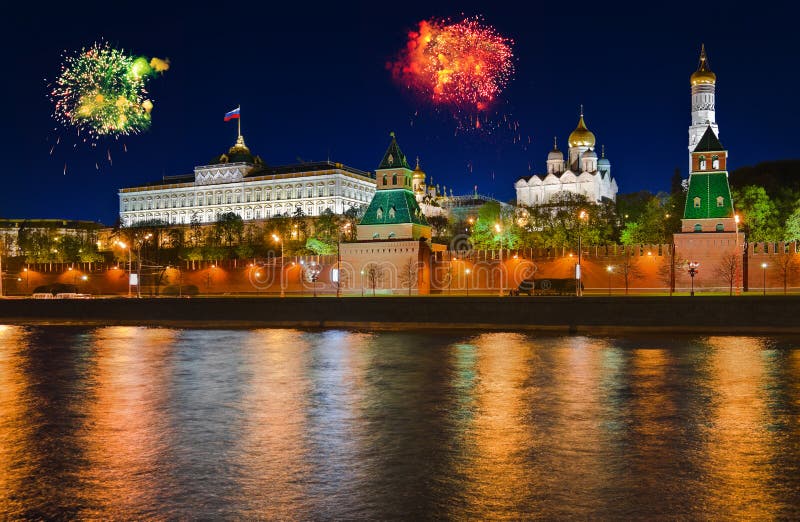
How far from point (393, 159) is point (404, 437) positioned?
42355mm

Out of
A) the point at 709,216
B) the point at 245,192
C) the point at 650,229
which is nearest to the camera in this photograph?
the point at 709,216

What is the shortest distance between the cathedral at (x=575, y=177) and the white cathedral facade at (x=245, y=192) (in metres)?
28.1

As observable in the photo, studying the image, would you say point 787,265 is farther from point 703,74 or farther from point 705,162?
point 703,74

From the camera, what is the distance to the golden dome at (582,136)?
92.2m

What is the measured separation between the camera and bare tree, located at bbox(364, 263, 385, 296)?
51.1 m

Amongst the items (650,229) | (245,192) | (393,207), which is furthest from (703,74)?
(245,192)

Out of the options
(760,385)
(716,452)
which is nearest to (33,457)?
(716,452)

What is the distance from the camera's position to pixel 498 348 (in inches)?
947

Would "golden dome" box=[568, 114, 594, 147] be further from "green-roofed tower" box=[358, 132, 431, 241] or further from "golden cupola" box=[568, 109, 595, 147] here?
"green-roofed tower" box=[358, 132, 431, 241]

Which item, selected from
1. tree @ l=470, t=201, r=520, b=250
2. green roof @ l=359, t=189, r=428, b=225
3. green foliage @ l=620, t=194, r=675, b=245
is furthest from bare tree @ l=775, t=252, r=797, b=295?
green roof @ l=359, t=189, r=428, b=225

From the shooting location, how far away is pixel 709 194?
154ft

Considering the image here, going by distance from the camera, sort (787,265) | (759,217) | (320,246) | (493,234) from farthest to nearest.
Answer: (320,246), (493,234), (759,217), (787,265)

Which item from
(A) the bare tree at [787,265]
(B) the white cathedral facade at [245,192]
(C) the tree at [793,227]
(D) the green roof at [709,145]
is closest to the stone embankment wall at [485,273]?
(A) the bare tree at [787,265]

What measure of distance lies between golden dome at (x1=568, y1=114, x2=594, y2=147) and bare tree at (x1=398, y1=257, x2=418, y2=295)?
49.5 m
